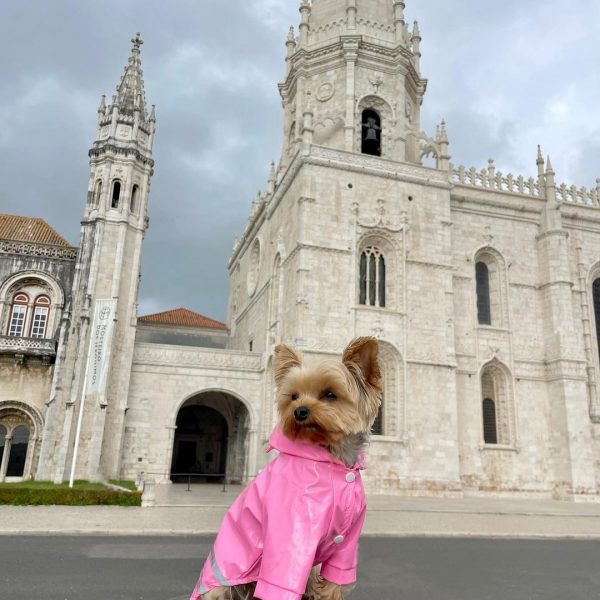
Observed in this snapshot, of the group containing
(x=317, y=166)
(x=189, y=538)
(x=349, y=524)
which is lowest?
(x=189, y=538)

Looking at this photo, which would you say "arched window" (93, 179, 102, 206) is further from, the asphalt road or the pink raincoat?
the pink raincoat

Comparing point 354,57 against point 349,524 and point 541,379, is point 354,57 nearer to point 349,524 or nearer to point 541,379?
point 541,379

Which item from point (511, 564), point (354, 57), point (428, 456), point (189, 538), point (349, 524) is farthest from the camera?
point (354, 57)

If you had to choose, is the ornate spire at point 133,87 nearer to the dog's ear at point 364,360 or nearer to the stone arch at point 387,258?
the stone arch at point 387,258

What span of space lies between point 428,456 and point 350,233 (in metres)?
10.3

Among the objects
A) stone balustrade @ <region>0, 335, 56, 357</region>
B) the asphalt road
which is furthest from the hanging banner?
the asphalt road

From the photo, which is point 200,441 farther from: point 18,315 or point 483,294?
point 483,294

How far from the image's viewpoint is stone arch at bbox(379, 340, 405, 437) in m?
23.3

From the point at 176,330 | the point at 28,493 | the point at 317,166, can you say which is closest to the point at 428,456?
the point at 317,166

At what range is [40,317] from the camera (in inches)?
1060

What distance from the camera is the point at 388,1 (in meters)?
31.2

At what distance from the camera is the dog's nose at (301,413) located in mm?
3248

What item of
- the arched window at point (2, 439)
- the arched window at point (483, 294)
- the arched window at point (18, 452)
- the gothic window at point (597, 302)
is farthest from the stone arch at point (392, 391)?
the arched window at point (2, 439)

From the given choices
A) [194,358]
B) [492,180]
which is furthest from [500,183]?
[194,358]
